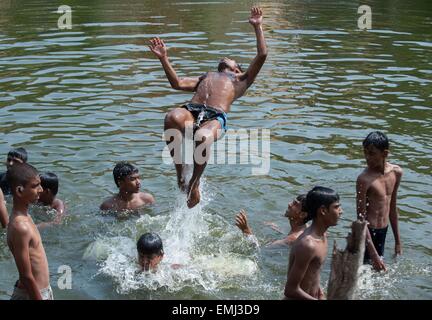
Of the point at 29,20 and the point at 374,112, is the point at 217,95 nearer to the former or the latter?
the point at 374,112

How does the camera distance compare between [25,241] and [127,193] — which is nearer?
[25,241]

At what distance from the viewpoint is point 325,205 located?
A: 5918mm

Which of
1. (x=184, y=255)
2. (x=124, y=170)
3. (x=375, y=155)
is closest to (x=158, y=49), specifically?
(x=124, y=170)

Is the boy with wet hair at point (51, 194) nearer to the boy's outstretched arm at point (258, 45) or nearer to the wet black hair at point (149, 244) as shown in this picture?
the wet black hair at point (149, 244)

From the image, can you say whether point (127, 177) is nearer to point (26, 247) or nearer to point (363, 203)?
point (363, 203)

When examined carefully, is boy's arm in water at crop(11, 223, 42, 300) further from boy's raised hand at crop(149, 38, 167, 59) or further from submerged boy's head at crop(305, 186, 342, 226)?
boy's raised hand at crop(149, 38, 167, 59)

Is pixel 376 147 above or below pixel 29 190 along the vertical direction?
above

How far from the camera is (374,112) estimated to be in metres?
13.1

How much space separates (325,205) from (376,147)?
1327mm

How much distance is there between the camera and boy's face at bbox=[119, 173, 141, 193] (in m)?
9.03

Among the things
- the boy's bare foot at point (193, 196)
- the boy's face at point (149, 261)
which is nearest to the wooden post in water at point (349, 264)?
the boy's face at point (149, 261)

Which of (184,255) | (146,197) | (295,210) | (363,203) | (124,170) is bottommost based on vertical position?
(184,255)

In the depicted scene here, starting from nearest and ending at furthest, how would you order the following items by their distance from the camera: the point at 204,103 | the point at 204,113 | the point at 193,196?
1. the point at 193,196
2. the point at 204,113
3. the point at 204,103

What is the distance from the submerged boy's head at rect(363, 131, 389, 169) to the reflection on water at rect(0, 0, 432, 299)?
3.87 feet
